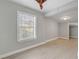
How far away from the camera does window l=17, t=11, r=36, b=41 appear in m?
5.83

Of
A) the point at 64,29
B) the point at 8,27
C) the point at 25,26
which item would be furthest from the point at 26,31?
the point at 64,29

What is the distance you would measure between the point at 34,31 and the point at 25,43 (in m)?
1.39

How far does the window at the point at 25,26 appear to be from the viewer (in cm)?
583

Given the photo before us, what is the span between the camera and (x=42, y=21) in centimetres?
827

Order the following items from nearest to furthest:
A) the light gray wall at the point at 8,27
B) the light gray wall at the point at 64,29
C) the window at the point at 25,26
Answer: the light gray wall at the point at 8,27 → the window at the point at 25,26 → the light gray wall at the point at 64,29

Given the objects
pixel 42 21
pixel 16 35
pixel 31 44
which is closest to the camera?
pixel 16 35

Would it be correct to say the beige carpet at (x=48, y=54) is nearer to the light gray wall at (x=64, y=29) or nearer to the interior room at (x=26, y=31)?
the interior room at (x=26, y=31)

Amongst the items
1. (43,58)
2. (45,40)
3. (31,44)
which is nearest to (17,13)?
(31,44)

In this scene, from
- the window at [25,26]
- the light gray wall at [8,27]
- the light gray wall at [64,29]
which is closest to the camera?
the light gray wall at [8,27]

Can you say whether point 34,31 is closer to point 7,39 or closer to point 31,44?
point 31,44

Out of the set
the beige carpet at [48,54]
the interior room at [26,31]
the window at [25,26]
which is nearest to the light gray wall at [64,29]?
the interior room at [26,31]

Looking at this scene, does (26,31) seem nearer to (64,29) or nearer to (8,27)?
(8,27)

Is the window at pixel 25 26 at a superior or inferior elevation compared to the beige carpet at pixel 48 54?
superior

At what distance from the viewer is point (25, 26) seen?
651cm
